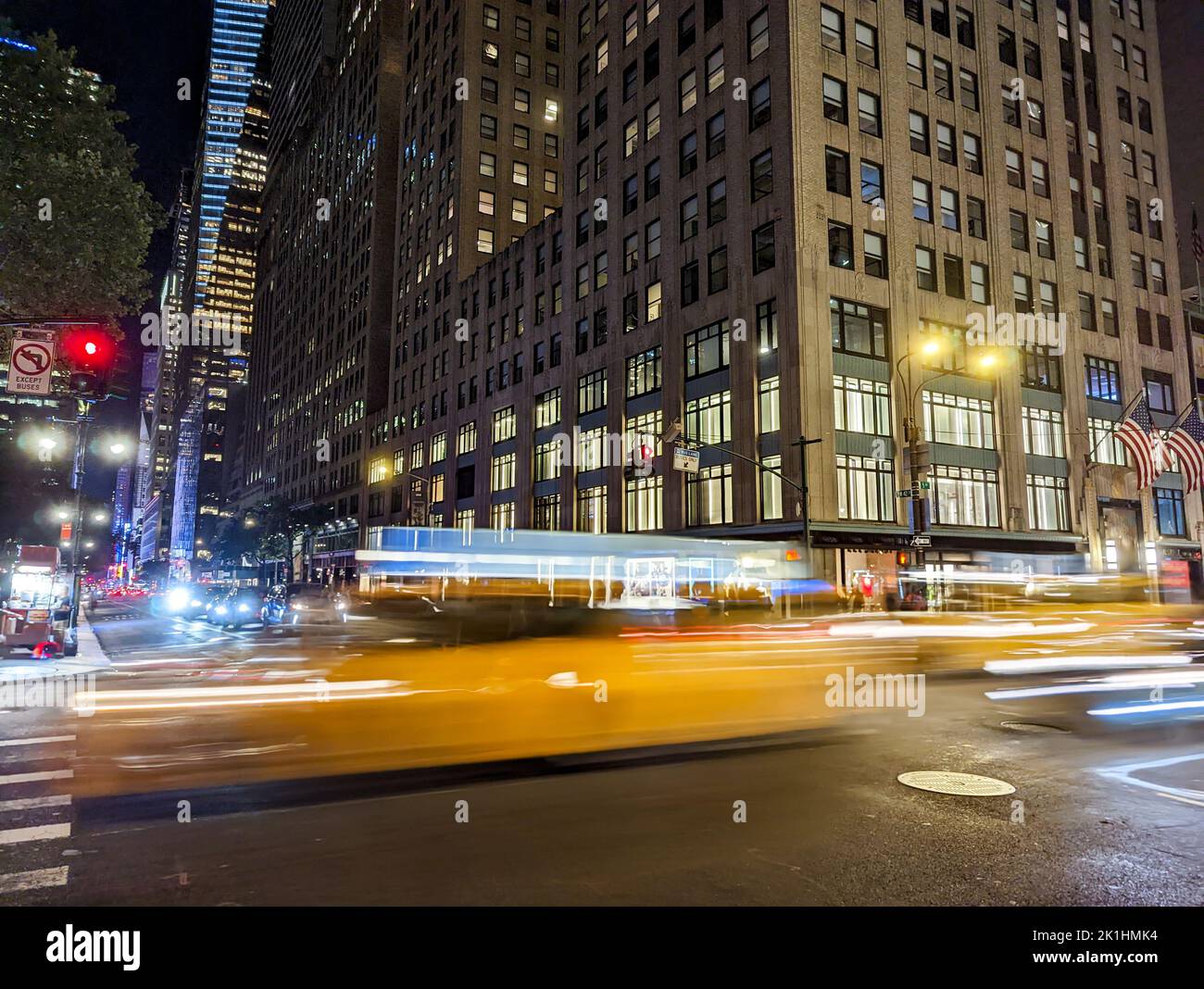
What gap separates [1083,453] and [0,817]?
4928 cm

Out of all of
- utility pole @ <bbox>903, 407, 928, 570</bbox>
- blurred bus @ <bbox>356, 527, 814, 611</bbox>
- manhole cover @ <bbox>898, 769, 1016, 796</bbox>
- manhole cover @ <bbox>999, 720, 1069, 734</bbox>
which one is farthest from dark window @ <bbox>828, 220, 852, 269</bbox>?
manhole cover @ <bbox>898, 769, 1016, 796</bbox>

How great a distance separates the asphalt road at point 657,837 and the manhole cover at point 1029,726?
4.40ft

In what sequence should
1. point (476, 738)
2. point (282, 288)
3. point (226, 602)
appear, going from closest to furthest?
point (476, 738) → point (226, 602) → point (282, 288)

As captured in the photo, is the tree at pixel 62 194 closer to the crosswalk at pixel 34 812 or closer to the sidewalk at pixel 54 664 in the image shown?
the sidewalk at pixel 54 664

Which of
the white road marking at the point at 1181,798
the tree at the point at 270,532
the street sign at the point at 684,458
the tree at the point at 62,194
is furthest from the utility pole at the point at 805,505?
the tree at the point at 270,532

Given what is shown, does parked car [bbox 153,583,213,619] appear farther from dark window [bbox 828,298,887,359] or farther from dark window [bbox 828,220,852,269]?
dark window [bbox 828,220,852,269]

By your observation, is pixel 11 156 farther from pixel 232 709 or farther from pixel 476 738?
pixel 476 738

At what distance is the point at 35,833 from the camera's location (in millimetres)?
5969

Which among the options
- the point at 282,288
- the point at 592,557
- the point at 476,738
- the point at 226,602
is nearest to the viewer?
the point at 476,738

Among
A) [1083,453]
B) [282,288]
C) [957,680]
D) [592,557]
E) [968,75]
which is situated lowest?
[957,680]

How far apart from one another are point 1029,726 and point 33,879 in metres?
11.1

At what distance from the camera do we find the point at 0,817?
641 centimetres

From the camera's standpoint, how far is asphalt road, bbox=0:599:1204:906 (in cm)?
486
